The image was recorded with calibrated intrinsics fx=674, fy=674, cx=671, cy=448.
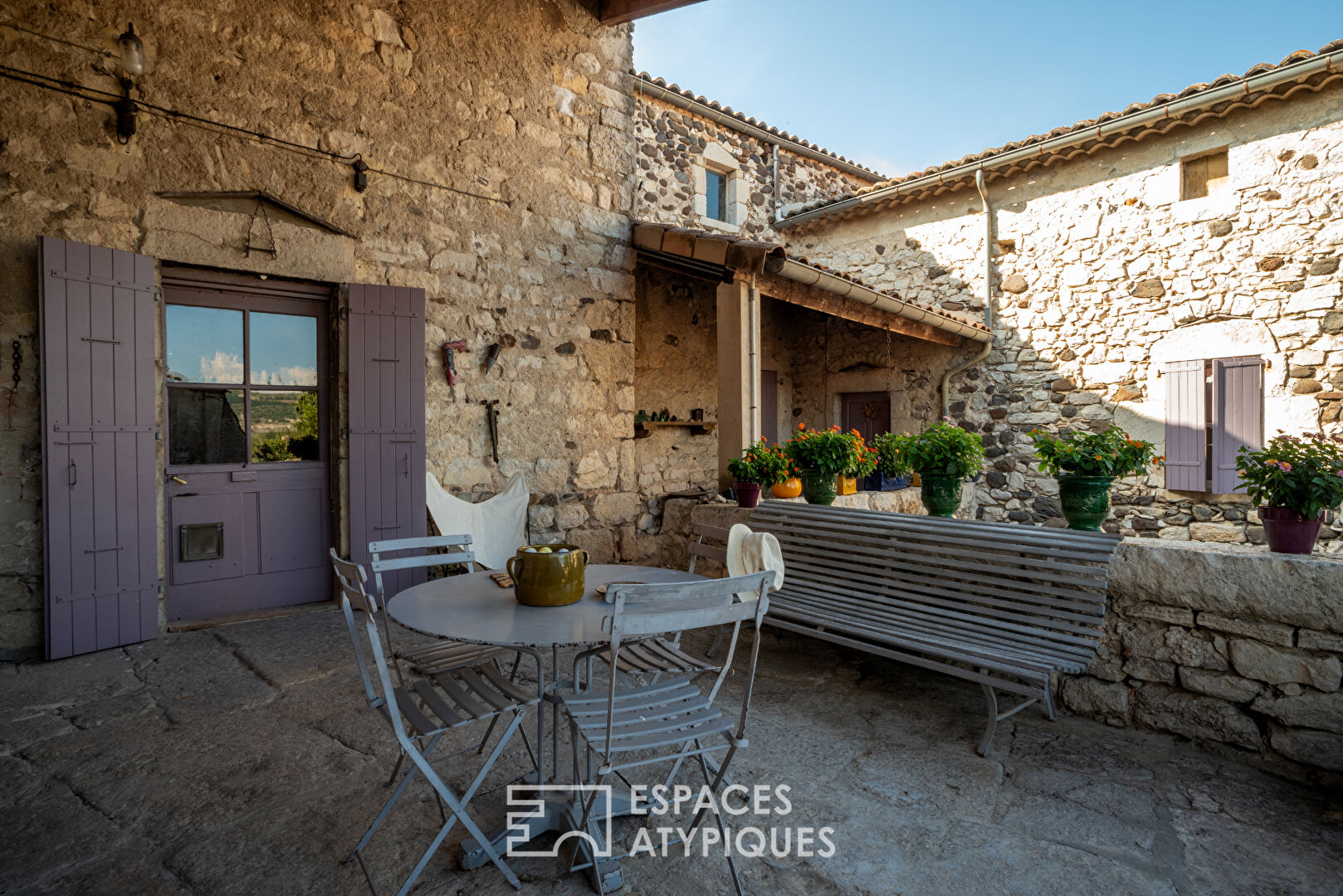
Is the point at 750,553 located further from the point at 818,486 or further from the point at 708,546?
the point at 818,486

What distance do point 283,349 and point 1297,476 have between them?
481 cm

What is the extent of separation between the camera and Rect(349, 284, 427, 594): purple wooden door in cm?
399

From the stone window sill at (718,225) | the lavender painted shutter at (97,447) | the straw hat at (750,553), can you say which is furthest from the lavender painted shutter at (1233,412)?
the lavender painted shutter at (97,447)

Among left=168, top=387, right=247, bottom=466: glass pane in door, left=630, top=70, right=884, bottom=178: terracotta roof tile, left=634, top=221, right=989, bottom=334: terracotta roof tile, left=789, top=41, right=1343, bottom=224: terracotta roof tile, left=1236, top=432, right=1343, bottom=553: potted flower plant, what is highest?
left=630, top=70, right=884, bottom=178: terracotta roof tile

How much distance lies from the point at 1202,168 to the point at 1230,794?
19.9 ft

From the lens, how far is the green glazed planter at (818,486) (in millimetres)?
4133

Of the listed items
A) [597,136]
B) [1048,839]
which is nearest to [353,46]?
[597,136]

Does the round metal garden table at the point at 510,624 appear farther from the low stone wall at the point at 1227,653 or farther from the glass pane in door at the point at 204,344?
the glass pane in door at the point at 204,344

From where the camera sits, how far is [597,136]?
16.9 feet

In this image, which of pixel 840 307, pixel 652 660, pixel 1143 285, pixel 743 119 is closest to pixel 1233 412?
pixel 1143 285

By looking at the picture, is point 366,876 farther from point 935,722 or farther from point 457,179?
point 457,179

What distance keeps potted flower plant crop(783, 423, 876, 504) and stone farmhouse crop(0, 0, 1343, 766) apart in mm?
607

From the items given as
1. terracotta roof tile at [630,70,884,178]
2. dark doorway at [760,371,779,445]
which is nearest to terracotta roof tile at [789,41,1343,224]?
terracotta roof tile at [630,70,884,178]

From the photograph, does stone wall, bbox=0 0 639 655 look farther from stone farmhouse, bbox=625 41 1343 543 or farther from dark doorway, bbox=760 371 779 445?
dark doorway, bbox=760 371 779 445
